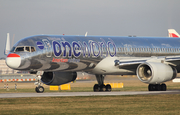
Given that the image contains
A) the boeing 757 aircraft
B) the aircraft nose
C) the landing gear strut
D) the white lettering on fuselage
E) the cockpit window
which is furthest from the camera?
the white lettering on fuselage

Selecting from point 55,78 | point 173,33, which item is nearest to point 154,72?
point 55,78

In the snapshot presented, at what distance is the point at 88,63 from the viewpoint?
114ft

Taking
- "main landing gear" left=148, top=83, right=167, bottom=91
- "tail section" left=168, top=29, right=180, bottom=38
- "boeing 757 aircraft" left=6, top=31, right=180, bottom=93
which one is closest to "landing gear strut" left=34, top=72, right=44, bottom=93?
"boeing 757 aircraft" left=6, top=31, right=180, bottom=93

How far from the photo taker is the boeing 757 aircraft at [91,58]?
104 ft

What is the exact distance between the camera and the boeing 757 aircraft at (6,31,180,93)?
31656 millimetres

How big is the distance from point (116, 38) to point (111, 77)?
35.8 m

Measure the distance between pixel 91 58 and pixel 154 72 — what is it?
20.0ft

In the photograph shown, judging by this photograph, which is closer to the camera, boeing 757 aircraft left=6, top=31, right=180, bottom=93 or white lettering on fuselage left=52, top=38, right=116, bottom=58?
boeing 757 aircraft left=6, top=31, right=180, bottom=93

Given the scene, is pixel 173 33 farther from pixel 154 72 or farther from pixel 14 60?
pixel 14 60

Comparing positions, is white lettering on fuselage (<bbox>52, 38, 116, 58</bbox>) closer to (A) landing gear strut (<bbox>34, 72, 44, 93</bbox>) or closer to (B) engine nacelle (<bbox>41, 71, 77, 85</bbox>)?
(A) landing gear strut (<bbox>34, 72, 44, 93</bbox>)

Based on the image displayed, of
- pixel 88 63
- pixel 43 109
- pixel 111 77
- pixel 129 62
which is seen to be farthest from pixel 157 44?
pixel 111 77

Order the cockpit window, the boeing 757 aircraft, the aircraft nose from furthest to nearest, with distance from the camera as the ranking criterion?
the boeing 757 aircraft < the cockpit window < the aircraft nose

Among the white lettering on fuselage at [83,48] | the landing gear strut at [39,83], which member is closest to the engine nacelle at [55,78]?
the landing gear strut at [39,83]

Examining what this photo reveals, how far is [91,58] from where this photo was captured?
34.8 m
